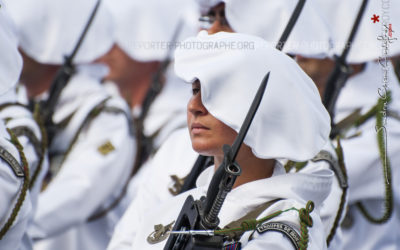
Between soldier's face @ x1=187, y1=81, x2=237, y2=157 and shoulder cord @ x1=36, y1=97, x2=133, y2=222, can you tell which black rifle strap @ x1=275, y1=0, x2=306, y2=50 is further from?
shoulder cord @ x1=36, y1=97, x2=133, y2=222

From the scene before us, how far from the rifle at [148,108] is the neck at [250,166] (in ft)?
8.86

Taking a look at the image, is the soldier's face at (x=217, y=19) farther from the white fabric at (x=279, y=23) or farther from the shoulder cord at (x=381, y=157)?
the shoulder cord at (x=381, y=157)

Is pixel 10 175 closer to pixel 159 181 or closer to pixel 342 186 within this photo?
pixel 159 181

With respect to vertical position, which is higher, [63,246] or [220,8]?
[220,8]

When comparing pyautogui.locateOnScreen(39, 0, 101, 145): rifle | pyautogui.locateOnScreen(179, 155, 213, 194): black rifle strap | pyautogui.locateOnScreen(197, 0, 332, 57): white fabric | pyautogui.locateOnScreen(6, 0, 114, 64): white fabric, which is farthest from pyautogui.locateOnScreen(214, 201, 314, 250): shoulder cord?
pyautogui.locateOnScreen(6, 0, 114, 64): white fabric

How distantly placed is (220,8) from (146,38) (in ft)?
10.00

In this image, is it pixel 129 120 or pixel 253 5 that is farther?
pixel 129 120

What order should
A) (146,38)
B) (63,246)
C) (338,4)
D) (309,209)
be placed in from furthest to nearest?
(146,38)
(63,246)
(338,4)
(309,209)

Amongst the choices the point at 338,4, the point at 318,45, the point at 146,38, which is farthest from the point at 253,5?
the point at 146,38

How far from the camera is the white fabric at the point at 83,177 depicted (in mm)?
4336

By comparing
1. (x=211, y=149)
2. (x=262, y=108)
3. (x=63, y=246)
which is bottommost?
(x=63, y=246)

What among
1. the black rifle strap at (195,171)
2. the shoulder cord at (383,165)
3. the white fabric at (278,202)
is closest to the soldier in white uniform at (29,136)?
the black rifle strap at (195,171)

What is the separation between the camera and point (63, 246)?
4.70 metres

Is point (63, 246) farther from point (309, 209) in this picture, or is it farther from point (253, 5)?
point (309, 209)
